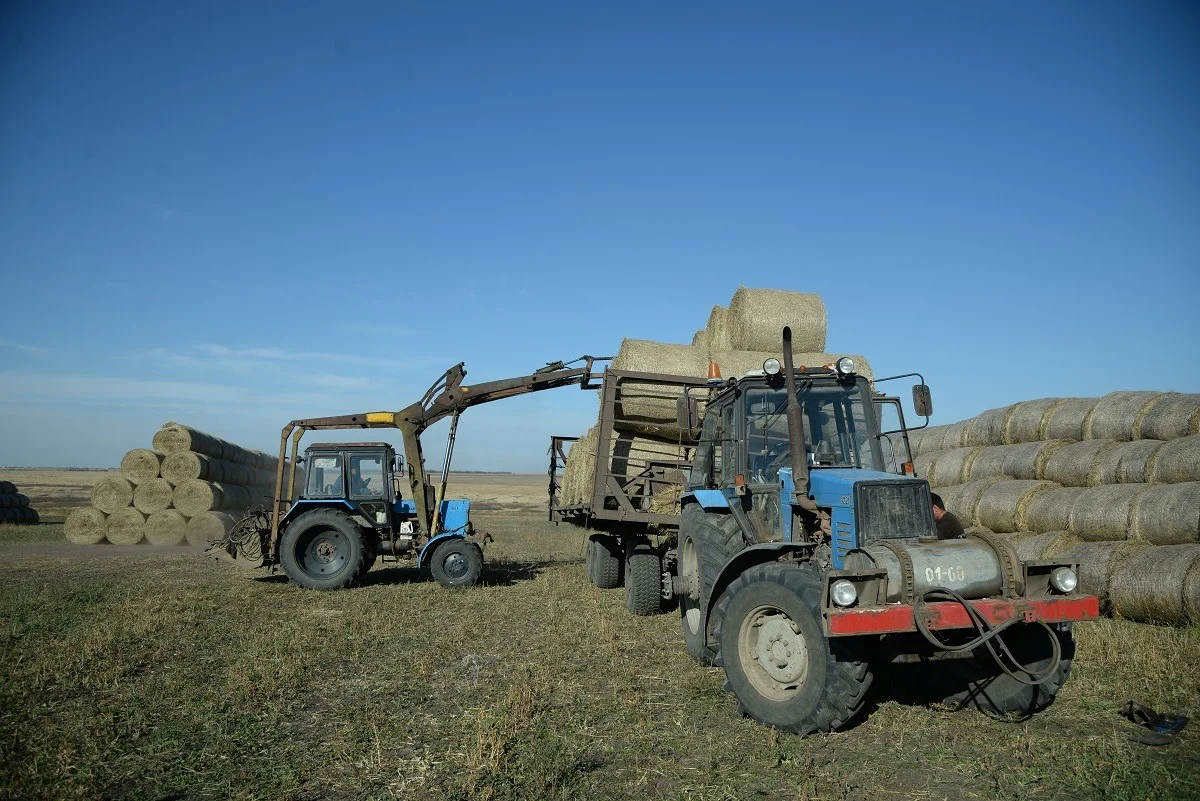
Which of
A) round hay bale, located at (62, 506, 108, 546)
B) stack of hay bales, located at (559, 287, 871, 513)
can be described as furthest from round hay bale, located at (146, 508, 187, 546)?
stack of hay bales, located at (559, 287, 871, 513)

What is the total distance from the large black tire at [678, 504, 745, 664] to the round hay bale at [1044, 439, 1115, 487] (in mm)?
5601

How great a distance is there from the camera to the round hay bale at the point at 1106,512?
28.5 ft

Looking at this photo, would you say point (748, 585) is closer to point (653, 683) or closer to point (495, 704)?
point (653, 683)

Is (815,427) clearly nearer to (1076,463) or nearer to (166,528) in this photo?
(1076,463)

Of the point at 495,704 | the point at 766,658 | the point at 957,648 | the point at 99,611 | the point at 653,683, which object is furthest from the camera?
the point at 99,611

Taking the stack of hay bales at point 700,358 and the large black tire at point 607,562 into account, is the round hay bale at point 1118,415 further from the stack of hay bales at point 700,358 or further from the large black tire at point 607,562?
the large black tire at point 607,562

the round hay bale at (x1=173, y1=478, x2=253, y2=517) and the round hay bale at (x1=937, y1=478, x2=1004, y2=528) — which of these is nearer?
the round hay bale at (x1=937, y1=478, x2=1004, y2=528)

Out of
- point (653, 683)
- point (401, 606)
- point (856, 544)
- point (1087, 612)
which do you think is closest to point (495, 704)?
point (653, 683)

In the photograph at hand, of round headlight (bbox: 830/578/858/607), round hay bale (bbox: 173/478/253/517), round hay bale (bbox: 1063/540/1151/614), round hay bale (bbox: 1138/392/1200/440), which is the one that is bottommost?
round hay bale (bbox: 1063/540/1151/614)

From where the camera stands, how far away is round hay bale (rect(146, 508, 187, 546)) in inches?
739

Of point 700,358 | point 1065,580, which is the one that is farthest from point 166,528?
point 1065,580

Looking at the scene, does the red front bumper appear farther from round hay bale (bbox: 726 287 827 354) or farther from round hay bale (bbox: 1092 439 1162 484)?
round hay bale (bbox: 726 287 827 354)

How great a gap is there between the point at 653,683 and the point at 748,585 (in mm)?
1448

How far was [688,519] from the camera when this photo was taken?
711cm
